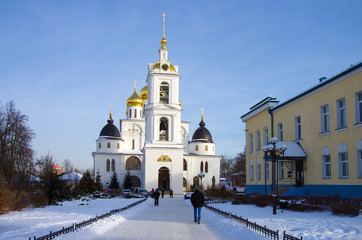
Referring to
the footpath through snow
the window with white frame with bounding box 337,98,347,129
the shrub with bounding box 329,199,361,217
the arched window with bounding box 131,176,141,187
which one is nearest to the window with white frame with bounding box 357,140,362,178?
the window with white frame with bounding box 337,98,347,129

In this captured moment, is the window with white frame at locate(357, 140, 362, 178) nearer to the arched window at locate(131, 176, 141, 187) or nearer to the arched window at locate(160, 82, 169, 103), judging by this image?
the arched window at locate(160, 82, 169, 103)

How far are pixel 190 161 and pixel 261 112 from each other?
120ft

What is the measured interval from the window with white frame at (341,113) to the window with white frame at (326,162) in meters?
1.62

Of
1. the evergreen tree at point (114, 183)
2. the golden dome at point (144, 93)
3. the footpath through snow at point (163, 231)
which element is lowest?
the evergreen tree at point (114, 183)

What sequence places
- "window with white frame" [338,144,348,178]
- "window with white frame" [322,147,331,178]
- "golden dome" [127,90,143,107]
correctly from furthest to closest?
1. "golden dome" [127,90,143,107]
2. "window with white frame" [322,147,331,178]
3. "window with white frame" [338,144,348,178]

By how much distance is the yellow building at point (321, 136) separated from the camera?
18.1 meters

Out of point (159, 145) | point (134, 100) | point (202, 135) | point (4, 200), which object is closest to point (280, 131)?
point (4, 200)

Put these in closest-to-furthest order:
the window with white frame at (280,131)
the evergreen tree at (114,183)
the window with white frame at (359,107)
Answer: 1. the window with white frame at (359,107)
2. the window with white frame at (280,131)
3. the evergreen tree at (114,183)

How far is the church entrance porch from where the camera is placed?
174ft

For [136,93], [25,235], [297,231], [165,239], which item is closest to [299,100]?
[297,231]

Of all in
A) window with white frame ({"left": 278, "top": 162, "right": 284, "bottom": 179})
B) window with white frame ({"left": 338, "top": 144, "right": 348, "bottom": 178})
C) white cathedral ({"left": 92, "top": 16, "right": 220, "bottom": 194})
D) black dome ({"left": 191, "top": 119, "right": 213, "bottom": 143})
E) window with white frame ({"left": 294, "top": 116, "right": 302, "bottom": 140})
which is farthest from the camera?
black dome ({"left": 191, "top": 119, "right": 213, "bottom": 143})

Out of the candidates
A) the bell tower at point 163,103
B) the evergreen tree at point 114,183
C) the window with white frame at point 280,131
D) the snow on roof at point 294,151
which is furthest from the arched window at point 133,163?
the snow on roof at point 294,151

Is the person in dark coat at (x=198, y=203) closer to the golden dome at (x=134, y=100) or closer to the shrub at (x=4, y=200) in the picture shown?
the shrub at (x=4, y=200)

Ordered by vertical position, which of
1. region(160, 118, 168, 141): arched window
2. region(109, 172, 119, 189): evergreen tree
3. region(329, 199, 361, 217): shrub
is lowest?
region(109, 172, 119, 189): evergreen tree
